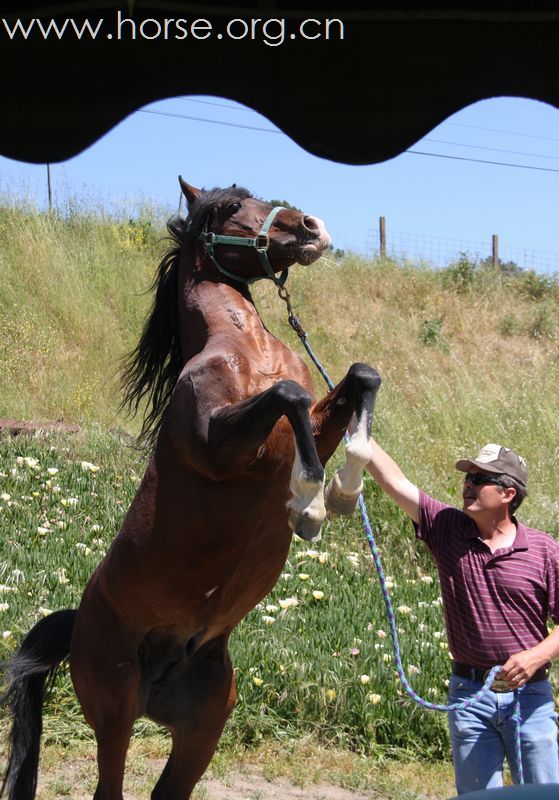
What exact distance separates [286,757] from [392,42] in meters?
3.76

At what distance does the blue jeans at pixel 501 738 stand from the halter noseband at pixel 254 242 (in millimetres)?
1755

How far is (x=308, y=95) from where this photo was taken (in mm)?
3236

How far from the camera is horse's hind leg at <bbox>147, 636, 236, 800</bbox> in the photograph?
381 centimetres

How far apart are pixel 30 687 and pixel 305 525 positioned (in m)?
1.87

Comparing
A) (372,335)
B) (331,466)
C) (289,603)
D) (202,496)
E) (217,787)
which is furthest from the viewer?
(372,335)

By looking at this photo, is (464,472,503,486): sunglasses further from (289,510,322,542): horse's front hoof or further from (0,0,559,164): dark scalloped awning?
(0,0,559,164): dark scalloped awning

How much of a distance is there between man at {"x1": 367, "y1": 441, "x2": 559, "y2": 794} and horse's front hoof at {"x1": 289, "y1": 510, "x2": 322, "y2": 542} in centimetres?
96

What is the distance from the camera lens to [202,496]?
11.0 ft

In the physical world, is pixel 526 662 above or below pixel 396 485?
below

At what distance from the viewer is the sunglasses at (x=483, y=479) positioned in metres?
3.64

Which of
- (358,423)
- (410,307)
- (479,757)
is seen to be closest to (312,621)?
(479,757)

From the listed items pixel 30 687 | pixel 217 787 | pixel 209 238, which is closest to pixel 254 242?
pixel 209 238

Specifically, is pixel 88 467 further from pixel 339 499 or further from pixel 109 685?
pixel 339 499

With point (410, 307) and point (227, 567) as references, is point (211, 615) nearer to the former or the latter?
point (227, 567)
